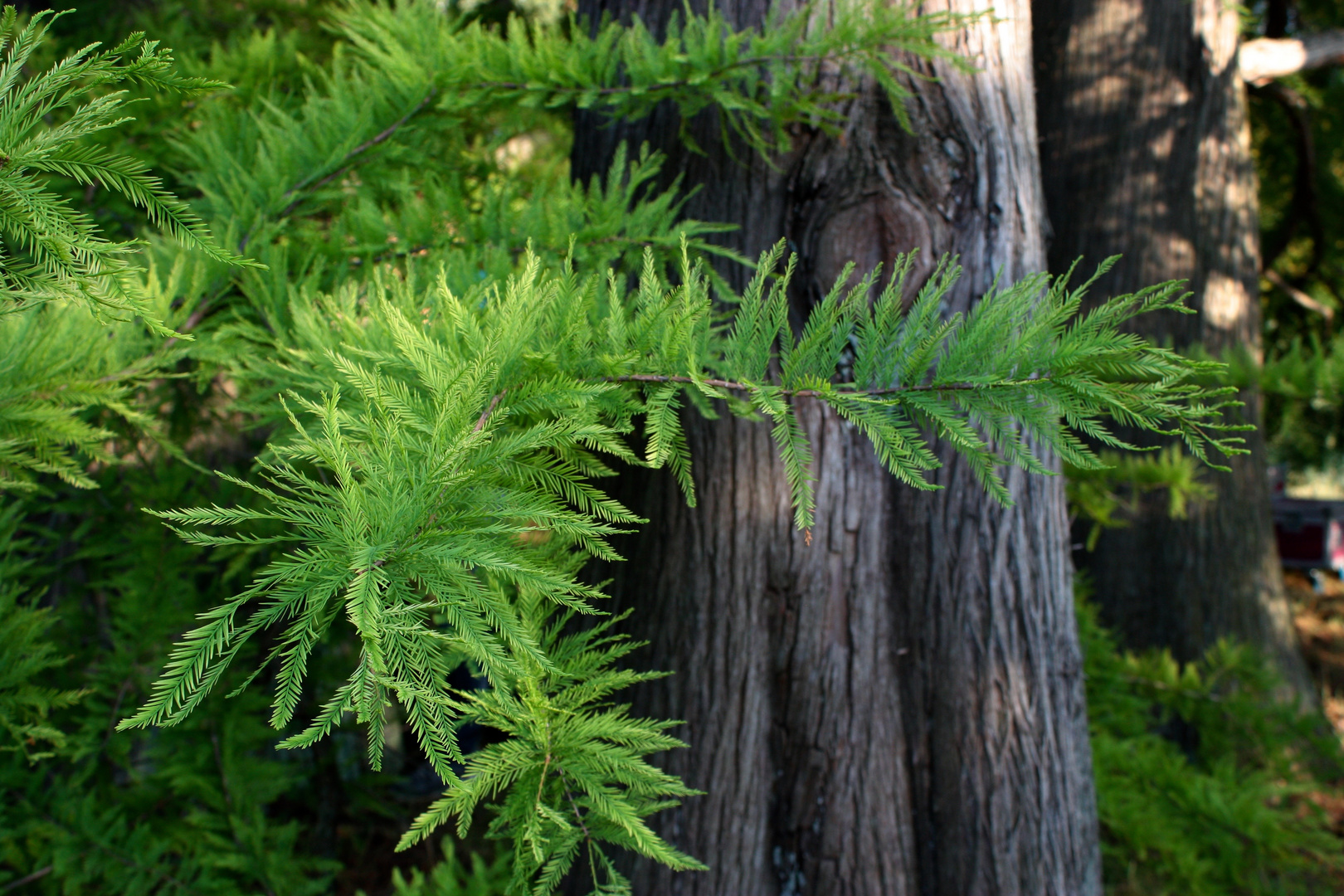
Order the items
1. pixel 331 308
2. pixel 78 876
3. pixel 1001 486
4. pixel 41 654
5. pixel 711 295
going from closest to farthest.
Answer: pixel 1001 486 → pixel 331 308 → pixel 41 654 → pixel 78 876 → pixel 711 295

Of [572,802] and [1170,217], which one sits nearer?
[572,802]

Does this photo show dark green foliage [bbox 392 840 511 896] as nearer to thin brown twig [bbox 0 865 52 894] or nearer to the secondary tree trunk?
the secondary tree trunk

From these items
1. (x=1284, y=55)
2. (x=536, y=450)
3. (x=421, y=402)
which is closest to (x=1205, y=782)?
(x=536, y=450)

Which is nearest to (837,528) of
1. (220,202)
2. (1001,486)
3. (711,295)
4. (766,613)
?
(766,613)

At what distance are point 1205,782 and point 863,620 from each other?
4.43 ft

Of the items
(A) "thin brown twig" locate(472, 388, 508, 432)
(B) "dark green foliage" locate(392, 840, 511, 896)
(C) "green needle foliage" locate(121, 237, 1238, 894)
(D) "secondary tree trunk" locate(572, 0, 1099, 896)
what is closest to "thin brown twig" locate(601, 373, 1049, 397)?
(C) "green needle foliage" locate(121, 237, 1238, 894)

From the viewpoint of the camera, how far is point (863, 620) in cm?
152

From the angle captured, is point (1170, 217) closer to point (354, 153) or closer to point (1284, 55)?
point (1284, 55)

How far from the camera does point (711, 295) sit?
1.60m

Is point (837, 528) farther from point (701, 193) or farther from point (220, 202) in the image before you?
point (220, 202)

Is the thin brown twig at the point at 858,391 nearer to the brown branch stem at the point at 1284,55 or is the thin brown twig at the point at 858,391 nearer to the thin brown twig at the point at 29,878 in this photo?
the thin brown twig at the point at 29,878

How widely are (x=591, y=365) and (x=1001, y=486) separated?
461 millimetres

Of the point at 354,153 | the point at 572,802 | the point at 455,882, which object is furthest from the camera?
the point at 455,882

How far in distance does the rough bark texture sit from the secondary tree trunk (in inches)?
102
